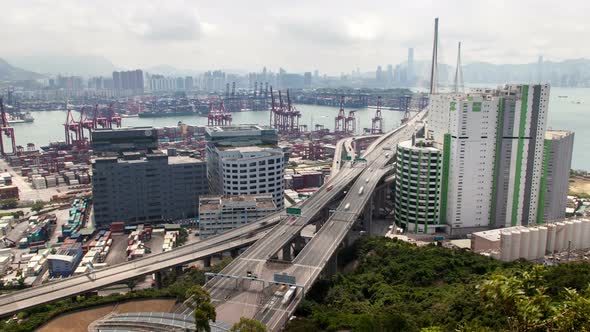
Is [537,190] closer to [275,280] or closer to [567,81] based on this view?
[275,280]

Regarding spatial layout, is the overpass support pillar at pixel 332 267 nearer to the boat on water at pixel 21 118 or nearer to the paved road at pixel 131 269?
the paved road at pixel 131 269

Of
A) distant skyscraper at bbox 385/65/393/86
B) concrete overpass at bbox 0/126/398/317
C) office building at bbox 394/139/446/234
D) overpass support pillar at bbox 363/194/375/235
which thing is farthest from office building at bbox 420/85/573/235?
distant skyscraper at bbox 385/65/393/86

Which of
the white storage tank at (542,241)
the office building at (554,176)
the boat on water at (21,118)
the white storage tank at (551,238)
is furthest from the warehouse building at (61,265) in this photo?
the boat on water at (21,118)

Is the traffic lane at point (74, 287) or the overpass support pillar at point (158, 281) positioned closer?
the traffic lane at point (74, 287)

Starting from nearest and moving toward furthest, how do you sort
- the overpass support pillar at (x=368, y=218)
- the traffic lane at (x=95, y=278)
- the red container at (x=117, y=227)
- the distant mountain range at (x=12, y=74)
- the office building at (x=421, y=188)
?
1. the traffic lane at (x=95, y=278)
2. the office building at (x=421, y=188)
3. the overpass support pillar at (x=368, y=218)
4. the red container at (x=117, y=227)
5. the distant mountain range at (x=12, y=74)

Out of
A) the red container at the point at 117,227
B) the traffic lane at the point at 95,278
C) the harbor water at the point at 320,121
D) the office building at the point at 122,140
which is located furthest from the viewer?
the harbor water at the point at 320,121

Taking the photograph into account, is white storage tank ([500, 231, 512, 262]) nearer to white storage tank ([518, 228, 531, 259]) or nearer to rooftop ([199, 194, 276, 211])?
white storage tank ([518, 228, 531, 259])

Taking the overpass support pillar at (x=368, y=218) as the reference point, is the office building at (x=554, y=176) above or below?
above

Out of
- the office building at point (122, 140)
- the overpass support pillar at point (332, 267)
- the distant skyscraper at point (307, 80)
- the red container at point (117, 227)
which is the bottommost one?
the red container at point (117, 227)
